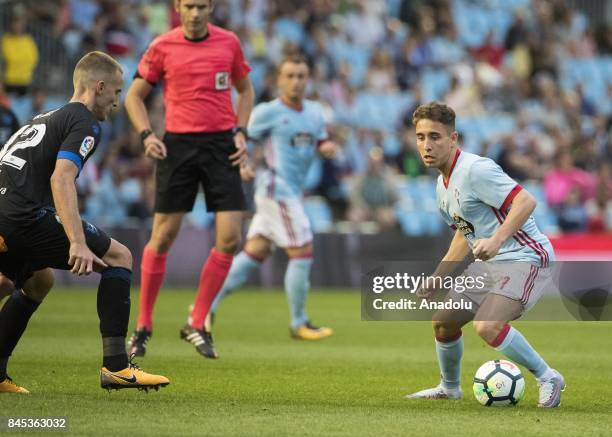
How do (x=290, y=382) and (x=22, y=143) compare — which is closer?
(x=22, y=143)

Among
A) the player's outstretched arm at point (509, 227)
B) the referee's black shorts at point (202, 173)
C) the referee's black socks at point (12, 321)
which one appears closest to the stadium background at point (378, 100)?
the referee's black shorts at point (202, 173)

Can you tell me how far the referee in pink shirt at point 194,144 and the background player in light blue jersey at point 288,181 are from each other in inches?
77.1

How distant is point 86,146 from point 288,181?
528 cm

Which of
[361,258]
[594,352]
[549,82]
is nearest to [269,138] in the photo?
[594,352]

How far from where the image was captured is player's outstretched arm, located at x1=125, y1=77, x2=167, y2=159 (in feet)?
28.9

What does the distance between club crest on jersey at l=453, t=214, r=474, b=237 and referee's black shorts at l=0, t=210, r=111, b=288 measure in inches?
80.6

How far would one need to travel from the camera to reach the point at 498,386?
6816 millimetres

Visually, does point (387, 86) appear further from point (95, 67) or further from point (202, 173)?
point (95, 67)

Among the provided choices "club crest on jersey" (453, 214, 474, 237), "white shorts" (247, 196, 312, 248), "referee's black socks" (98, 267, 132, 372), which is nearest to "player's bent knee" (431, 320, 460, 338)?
"club crest on jersey" (453, 214, 474, 237)

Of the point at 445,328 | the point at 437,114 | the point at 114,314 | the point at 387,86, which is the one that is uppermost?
the point at 387,86

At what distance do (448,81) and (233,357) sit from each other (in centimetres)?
1397

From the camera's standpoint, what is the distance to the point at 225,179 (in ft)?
29.7

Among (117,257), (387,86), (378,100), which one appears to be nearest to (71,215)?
(117,257)

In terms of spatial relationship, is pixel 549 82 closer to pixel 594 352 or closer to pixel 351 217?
pixel 351 217
